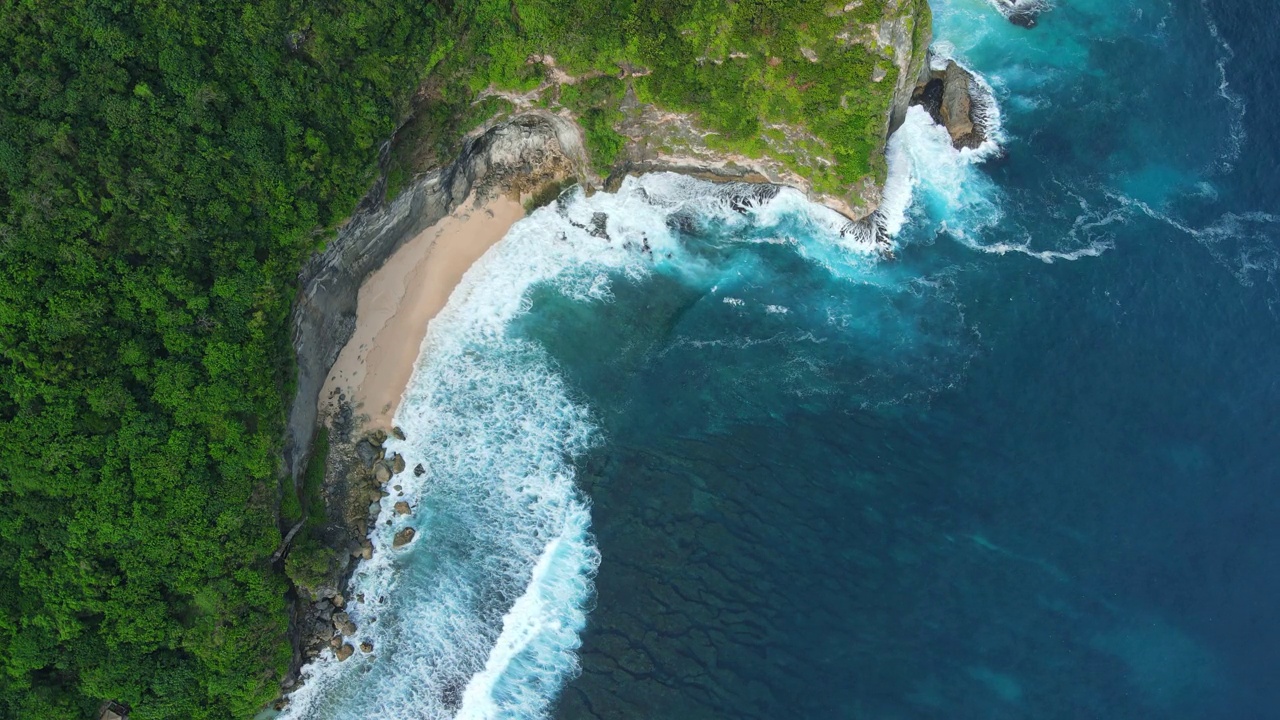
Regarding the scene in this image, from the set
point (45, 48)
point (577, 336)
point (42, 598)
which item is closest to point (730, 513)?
point (577, 336)

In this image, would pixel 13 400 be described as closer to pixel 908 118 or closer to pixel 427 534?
pixel 427 534

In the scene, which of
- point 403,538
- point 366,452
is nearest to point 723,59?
point 366,452

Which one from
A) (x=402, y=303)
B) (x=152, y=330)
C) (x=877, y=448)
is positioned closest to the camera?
(x=152, y=330)

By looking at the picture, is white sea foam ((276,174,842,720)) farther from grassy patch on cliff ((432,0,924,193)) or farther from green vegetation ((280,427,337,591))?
grassy patch on cliff ((432,0,924,193))

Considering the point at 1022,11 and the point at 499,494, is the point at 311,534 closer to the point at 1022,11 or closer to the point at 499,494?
the point at 499,494

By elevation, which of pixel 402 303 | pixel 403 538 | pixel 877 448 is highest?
pixel 877 448

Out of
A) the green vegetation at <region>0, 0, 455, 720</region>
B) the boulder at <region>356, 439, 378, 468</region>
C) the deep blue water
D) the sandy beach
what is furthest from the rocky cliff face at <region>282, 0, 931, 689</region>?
the deep blue water
